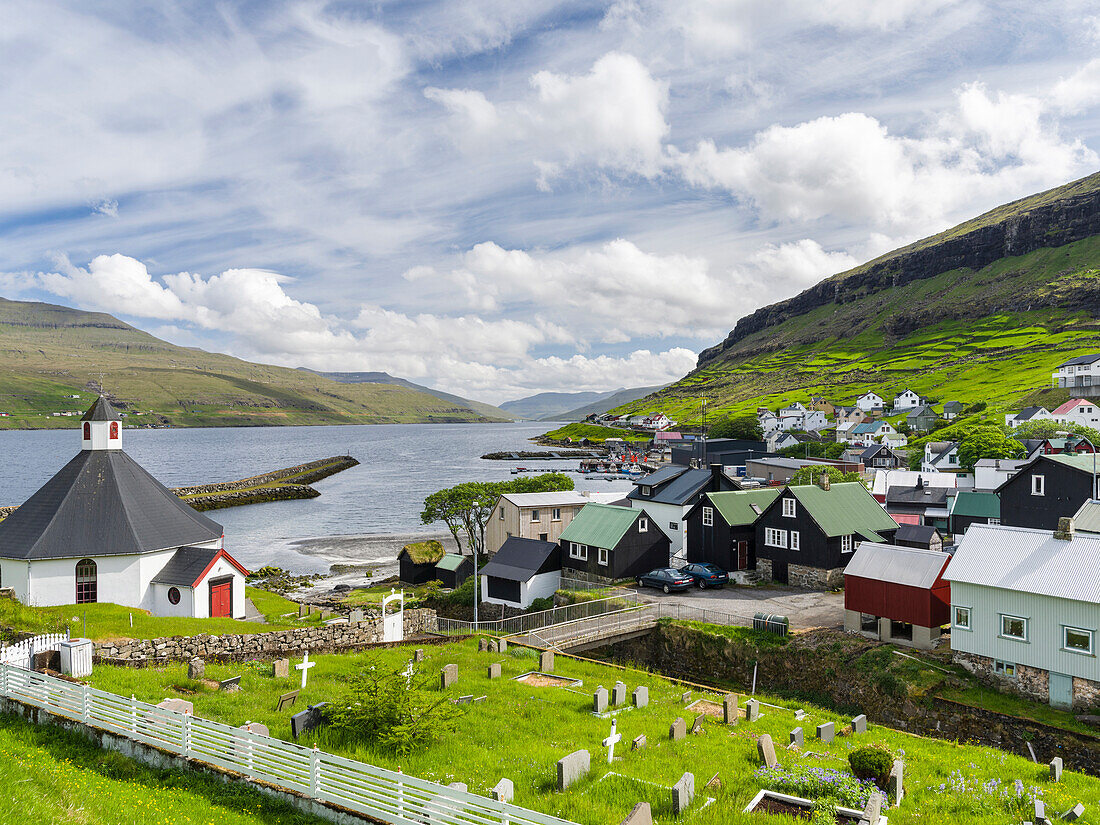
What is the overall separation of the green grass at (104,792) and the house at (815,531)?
35689mm

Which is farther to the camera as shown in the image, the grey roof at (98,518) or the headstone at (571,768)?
the grey roof at (98,518)

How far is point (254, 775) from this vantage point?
40.5 feet

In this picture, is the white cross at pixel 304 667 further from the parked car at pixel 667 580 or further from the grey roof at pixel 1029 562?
the grey roof at pixel 1029 562

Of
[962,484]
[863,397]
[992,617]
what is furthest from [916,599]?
[863,397]

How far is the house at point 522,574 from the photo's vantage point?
146 ft

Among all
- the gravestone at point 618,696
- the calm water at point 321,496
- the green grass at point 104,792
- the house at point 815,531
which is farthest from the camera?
the calm water at point 321,496

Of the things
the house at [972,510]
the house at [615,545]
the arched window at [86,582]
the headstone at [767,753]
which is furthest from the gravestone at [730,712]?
the house at [972,510]

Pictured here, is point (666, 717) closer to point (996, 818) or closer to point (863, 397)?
point (996, 818)

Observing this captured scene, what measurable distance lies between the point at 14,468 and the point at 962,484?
598ft

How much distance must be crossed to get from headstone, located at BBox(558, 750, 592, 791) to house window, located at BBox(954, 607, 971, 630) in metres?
20.9

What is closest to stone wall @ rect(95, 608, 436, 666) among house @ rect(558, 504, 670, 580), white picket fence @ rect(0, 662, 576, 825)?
white picket fence @ rect(0, 662, 576, 825)

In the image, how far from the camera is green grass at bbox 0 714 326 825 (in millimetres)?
10391

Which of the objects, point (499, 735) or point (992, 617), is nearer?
point (499, 735)

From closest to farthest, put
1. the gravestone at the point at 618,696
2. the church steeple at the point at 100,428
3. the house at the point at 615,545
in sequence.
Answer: the gravestone at the point at 618,696 → the church steeple at the point at 100,428 → the house at the point at 615,545
